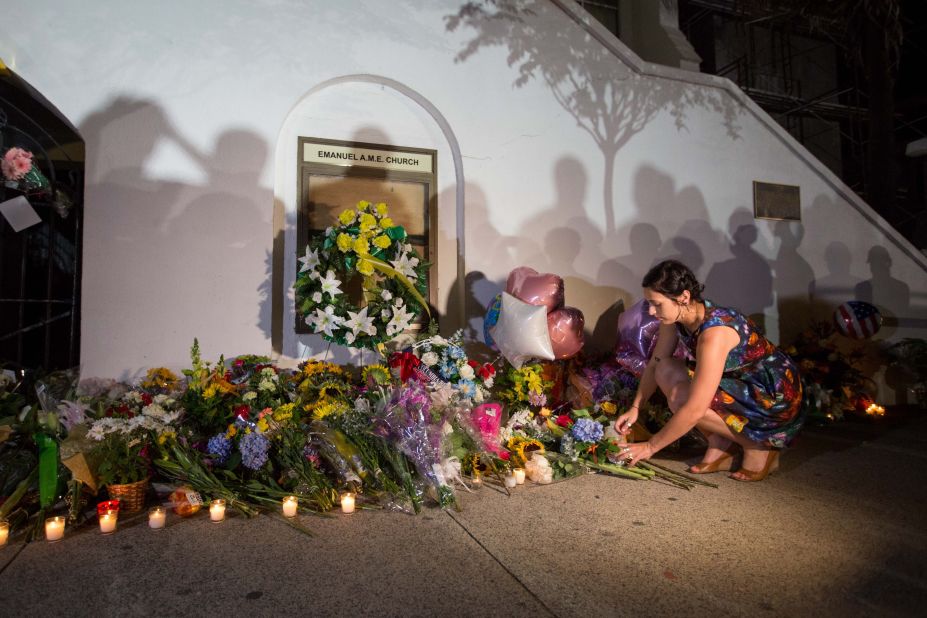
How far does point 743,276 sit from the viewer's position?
608cm

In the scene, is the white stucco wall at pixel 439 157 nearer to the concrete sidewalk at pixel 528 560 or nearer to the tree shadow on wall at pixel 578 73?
the tree shadow on wall at pixel 578 73

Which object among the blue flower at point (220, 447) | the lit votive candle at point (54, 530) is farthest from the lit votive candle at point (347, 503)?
the lit votive candle at point (54, 530)

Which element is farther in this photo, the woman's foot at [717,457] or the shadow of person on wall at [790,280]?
the shadow of person on wall at [790,280]

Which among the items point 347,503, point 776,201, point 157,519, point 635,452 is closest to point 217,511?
point 157,519

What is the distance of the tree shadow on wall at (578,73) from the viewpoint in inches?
211

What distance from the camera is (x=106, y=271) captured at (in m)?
4.18

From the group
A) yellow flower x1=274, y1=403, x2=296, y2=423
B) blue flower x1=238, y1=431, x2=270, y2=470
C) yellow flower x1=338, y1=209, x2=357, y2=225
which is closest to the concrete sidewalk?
blue flower x1=238, y1=431, x2=270, y2=470

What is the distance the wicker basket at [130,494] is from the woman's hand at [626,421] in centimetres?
261

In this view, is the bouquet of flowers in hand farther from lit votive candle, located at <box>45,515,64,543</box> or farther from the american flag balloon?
the american flag balloon

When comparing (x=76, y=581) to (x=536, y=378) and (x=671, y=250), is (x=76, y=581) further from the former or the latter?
(x=671, y=250)

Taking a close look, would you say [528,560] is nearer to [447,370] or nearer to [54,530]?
[447,370]

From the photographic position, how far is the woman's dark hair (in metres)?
2.91

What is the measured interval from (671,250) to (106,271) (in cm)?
514

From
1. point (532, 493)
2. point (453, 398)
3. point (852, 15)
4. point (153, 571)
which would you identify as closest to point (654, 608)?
point (532, 493)
